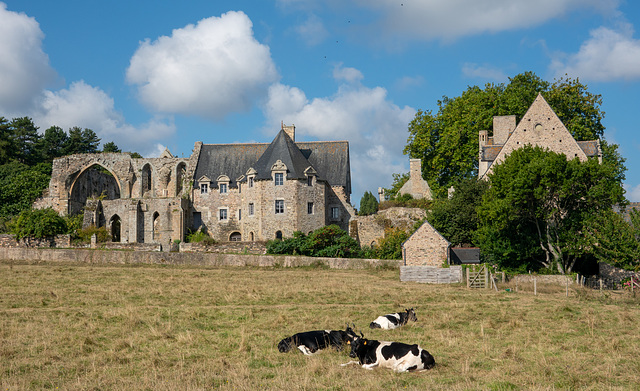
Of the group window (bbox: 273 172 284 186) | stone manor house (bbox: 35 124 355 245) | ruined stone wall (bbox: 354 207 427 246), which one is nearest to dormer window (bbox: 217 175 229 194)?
stone manor house (bbox: 35 124 355 245)

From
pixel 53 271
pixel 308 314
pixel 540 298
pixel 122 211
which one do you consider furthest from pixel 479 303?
pixel 122 211

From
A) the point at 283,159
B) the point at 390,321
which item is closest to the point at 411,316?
the point at 390,321

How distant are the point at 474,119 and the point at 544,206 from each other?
68.3 feet

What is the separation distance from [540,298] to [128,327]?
17.1 m

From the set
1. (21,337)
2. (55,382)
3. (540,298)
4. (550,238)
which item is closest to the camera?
(55,382)

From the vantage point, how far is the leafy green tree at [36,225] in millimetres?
48812

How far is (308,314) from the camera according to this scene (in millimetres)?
18516

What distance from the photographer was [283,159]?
53.2 metres

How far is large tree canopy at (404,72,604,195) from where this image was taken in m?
52.8

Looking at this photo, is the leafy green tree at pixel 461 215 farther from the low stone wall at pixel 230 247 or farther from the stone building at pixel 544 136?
the low stone wall at pixel 230 247

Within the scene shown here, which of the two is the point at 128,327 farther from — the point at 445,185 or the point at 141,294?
the point at 445,185

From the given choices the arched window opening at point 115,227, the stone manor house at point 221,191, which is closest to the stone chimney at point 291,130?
the stone manor house at point 221,191

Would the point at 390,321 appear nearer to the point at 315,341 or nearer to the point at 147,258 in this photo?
the point at 315,341

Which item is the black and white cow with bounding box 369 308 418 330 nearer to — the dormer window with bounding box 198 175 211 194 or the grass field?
the grass field
